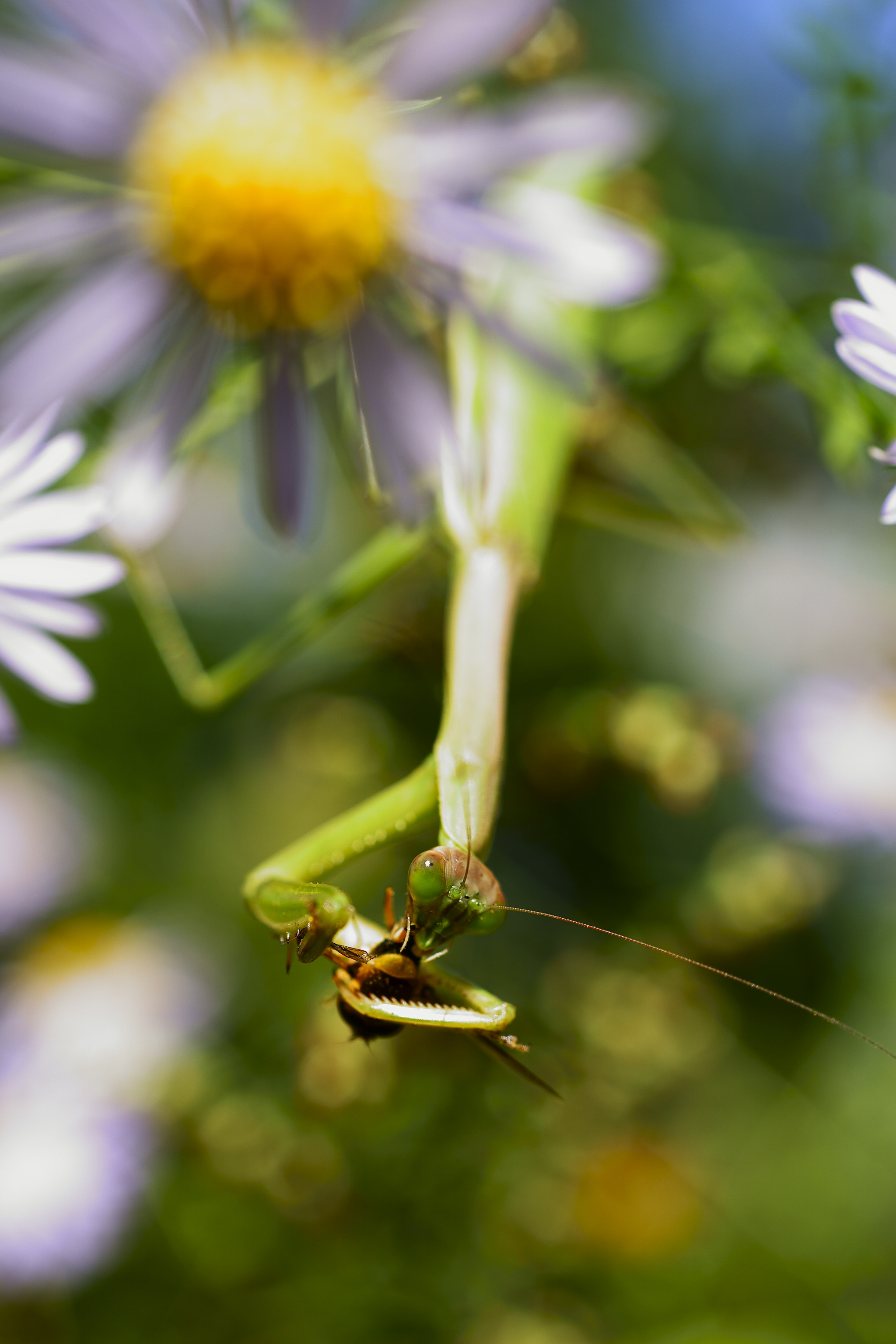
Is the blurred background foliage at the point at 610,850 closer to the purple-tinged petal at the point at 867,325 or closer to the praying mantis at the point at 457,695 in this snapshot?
the purple-tinged petal at the point at 867,325

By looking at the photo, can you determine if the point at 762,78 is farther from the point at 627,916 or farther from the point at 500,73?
the point at 627,916

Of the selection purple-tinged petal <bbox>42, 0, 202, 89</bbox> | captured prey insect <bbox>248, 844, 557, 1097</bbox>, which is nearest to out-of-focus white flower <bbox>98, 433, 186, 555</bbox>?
purple-tinged petal <bbox>42, 0, 202, 89</bbox>

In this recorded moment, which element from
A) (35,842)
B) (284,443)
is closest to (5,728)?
(284,443)

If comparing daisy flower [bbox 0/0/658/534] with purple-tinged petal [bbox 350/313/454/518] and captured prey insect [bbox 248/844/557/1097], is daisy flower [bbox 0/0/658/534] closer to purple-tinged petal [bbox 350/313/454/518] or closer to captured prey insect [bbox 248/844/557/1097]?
purple-tinged petal [bbox 350/313/454/518]

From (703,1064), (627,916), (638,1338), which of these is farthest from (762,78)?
(638,1338)

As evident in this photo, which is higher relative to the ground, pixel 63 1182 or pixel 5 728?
pixel 5 728

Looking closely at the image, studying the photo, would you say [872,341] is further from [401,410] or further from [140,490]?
[140,490]

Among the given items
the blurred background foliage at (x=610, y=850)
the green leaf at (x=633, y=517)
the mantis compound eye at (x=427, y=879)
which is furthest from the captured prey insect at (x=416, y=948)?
the green leaf at (x=633, y=517)
